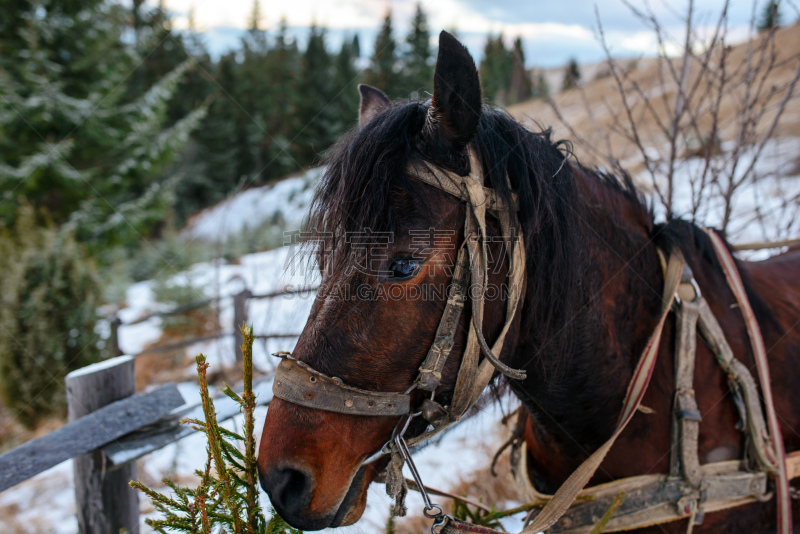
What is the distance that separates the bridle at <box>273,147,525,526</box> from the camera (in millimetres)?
1207

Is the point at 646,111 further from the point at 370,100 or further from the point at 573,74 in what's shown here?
the point at 370,100

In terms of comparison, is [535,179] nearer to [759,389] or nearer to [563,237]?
[563,237]

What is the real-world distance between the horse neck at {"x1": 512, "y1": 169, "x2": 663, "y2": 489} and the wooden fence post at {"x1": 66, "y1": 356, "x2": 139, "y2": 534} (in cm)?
214

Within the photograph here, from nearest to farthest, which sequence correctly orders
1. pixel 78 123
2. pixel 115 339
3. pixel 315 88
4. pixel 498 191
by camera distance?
1. pixel 498 191
2. pixel 115 339
3. pixel 78 123
4. pixel 315 88

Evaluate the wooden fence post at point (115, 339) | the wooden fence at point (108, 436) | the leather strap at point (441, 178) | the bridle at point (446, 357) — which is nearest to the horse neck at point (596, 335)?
the bridle at point (446, 357)

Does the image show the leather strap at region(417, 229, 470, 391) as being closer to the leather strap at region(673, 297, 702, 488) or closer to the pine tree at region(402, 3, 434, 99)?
the leather strap at region(673, 297, 702, 488)

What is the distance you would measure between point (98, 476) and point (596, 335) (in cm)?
254

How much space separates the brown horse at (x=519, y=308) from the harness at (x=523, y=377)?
0.12 ft

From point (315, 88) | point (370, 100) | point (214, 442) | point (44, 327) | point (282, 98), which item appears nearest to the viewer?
point (214, 442)

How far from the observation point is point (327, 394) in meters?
1.19

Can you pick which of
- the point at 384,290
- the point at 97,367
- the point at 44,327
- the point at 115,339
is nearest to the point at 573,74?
the point at 384,290

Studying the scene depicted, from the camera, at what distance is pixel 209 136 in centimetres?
2444

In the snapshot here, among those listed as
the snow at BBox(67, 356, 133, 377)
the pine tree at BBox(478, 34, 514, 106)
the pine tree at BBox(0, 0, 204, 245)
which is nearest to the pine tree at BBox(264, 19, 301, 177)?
the pine tree at BBox(478, 34, 514, 106)

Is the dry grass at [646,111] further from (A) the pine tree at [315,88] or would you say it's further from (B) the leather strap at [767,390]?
(A) the pine tree at [315,88]
